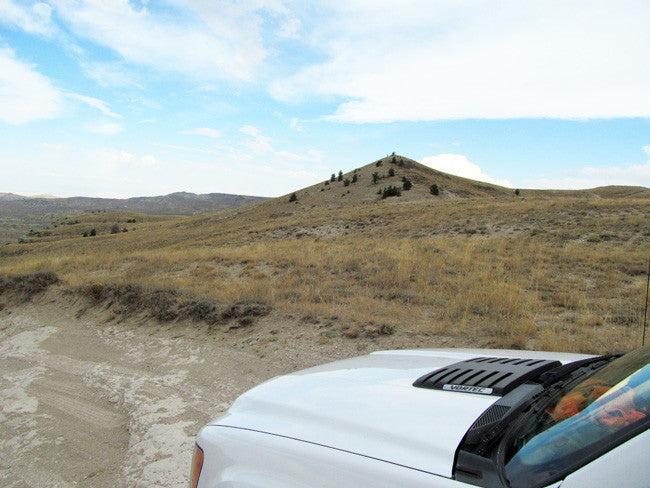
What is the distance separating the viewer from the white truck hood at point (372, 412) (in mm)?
1407

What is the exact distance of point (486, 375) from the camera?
76.6 inches

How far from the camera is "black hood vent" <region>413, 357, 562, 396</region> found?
1.79 meters

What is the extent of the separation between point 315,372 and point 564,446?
4.51 feet

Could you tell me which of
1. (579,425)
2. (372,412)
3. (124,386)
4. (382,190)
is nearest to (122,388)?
(124,386)

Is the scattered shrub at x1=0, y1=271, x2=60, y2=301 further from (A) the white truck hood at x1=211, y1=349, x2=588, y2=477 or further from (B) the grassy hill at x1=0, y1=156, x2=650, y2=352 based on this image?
(A) the white truck hood at x1=211, y1=349, x2=588, y2=477

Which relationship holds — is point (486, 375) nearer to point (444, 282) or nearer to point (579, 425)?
point (579, 425)

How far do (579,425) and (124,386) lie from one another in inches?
202

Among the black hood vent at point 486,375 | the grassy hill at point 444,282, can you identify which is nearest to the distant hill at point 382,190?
the grassy hill at point 444,282

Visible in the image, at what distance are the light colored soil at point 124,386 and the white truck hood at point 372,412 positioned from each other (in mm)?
1708

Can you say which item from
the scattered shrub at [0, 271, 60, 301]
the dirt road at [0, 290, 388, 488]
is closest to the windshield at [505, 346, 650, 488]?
the dirt road at [0, 290, 388, 488]

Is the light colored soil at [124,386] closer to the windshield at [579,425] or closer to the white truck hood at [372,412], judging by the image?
the white truck hood at [372,412]

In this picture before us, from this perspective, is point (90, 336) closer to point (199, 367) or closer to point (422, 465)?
point (199, 367)

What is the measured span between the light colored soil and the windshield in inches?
108

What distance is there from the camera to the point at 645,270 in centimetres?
827
